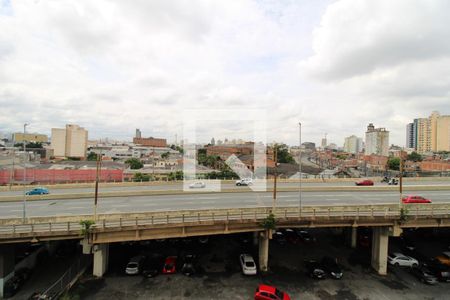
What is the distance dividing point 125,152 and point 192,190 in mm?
108542

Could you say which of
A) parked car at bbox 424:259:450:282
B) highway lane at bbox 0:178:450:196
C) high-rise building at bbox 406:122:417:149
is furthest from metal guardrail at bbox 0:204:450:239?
high-rise building at bbox 406:122:417:149

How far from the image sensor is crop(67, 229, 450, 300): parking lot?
1592 centimetres

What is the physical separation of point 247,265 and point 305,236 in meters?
8.36

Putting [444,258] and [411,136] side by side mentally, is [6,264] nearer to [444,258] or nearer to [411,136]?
[444,258]

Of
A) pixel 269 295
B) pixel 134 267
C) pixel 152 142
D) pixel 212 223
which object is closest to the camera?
pixel 269 295

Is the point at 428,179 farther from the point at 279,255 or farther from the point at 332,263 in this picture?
the point at 279,255

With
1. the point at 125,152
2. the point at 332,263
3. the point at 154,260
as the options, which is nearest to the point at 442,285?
the point at 332,263

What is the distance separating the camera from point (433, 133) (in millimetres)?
138250

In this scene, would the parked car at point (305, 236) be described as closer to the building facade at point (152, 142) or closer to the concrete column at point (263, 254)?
the concrete column at point (263, 254)

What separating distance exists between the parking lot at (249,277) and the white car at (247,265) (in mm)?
413

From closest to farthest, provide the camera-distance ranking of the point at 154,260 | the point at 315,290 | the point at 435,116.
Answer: the point at 315,290
the point at 154,260
the point at 435,116

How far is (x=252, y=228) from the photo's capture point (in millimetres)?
17656

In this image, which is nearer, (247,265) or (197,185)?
(247,265)

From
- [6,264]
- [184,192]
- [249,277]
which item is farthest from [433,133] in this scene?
[6,264]
